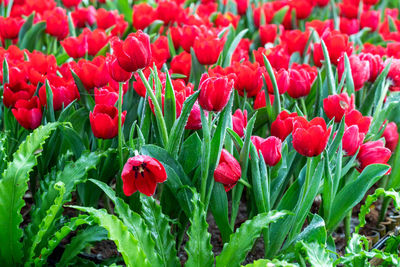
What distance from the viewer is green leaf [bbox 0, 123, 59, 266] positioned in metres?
1.20

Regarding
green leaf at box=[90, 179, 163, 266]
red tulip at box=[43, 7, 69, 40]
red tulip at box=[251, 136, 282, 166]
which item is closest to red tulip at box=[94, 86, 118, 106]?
green leaf at box=[90, 179, 163, 266]

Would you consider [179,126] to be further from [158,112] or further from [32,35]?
[32,35]

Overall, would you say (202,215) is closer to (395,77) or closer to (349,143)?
(349,143)

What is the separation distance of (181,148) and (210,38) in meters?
0.44

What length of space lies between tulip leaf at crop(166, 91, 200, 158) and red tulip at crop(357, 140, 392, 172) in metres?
0.42

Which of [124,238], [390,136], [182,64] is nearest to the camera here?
[124,238]

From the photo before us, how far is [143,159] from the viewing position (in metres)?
1.04

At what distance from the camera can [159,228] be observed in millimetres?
1214

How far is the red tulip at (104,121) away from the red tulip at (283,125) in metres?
0.37

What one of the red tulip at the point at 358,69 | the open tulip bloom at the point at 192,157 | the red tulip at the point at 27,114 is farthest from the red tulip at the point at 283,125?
the red tulip at the point at 27,114

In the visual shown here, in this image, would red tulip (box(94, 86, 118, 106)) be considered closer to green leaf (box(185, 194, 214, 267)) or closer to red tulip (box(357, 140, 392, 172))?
green leaf (box(185, 194, 214, 267))

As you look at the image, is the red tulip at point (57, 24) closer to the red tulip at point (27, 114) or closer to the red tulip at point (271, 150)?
the red tulip at point (27, 114)

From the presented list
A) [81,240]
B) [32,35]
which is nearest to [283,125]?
[81,240]

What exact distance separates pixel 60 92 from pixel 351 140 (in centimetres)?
72
